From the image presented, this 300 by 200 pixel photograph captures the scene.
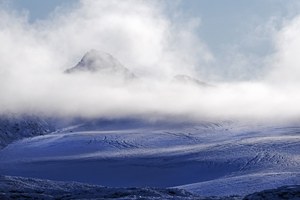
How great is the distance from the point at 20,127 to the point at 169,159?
53624mm

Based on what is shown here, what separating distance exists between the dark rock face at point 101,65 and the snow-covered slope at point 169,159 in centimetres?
7505

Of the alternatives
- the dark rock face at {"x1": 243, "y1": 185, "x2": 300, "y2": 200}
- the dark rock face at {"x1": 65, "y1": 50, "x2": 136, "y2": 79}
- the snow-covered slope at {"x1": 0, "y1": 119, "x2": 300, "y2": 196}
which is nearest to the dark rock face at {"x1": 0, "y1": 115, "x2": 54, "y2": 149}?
the snow-covered slope at {"x1": 0, "y1": 119, "x2": 300, "y2": 196}

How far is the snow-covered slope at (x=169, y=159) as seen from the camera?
42.5 meters

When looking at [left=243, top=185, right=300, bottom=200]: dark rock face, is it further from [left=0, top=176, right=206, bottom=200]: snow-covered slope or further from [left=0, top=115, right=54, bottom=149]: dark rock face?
[left=0, top=115, right=54, bottom=149]: dark rock face

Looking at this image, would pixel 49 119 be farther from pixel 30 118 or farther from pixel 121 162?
pixel 121 162

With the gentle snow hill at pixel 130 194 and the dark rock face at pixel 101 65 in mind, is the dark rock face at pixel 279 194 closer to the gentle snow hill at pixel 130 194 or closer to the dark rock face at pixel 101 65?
the gentle snow hill at pixel 130 194

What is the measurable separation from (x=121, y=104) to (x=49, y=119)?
11.9m

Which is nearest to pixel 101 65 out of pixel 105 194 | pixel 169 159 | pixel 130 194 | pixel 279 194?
pixel 169 159

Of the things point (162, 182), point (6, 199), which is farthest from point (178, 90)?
point (6, 199)

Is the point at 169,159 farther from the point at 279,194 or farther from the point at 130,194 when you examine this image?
the point at 279,194

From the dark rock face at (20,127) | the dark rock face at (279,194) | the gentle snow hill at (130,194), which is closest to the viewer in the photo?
the dark rock face at (279,194)

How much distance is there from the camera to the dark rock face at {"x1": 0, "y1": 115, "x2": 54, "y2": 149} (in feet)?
321

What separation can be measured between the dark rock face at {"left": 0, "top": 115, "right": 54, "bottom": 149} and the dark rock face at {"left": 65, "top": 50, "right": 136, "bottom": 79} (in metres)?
39.5

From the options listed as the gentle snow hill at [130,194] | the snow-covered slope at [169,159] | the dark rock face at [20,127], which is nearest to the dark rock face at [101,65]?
the dark rock face at [20,127]
